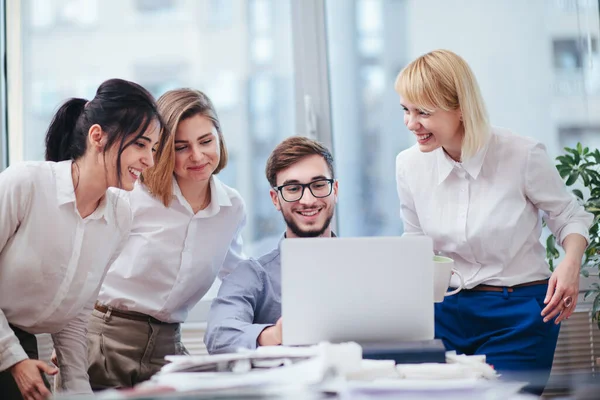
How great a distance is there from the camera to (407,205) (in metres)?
2.42

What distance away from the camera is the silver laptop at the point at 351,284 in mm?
1460

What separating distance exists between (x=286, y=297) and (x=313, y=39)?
200 centimetres

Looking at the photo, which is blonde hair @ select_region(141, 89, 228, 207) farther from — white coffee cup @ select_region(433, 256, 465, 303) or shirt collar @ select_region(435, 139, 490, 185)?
white coffee cup @ select_region(433, 256, 465, 303)

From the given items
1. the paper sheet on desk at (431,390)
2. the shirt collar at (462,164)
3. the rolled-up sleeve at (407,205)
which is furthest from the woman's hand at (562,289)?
the paper sheet on desk at (431,390)

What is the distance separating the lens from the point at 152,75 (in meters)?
3.30

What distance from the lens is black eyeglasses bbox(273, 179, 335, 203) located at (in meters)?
2.23

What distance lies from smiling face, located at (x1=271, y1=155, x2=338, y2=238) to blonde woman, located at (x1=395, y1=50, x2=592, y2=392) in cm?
34

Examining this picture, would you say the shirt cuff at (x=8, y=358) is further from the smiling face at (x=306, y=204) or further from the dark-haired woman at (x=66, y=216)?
the smiling face at (x=306, y=204)

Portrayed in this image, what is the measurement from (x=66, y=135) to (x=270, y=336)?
89cm

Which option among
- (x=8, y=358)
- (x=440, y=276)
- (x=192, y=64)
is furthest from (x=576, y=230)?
(x=192, y=64)

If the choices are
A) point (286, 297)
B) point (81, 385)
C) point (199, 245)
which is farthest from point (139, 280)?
point (286, 297)

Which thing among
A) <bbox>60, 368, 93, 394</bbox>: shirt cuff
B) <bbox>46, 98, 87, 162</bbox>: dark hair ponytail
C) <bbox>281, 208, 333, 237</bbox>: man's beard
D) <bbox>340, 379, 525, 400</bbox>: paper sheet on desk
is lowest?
<bbox>60, 368, 93, 394</bbox>: shirt cuff

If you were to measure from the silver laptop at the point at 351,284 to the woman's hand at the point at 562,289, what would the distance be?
0.75 m

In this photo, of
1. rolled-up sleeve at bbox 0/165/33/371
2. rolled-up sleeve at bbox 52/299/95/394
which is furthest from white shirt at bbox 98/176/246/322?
rolled-up sleeve at bbox 0/165/33/371
